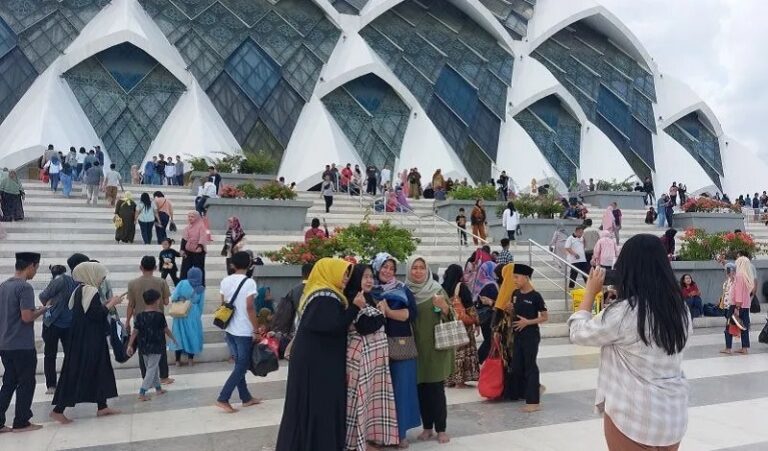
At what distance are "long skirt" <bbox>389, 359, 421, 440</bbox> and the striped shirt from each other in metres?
1.86

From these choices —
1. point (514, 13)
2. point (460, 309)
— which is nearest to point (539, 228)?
point (460, 309)

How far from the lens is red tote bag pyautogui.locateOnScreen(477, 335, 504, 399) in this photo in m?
5.22

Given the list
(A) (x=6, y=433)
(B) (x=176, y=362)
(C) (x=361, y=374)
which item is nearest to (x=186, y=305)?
(B) (x=176, y=362)

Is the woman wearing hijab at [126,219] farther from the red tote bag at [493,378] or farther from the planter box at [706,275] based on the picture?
the planter box at [706,275]

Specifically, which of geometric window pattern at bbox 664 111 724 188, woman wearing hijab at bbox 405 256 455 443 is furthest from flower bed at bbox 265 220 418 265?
geometric window pattern at bbox 664 111 724 188

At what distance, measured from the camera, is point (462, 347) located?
225 inches

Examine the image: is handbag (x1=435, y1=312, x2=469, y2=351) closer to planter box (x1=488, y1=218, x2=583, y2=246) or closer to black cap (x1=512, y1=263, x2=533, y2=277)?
black cap (x1=512, y1=263, x2=533, y2=277)

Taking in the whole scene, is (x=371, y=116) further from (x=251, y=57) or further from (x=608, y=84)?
(x=608, y=84)

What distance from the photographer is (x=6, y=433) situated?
4457 millimetres

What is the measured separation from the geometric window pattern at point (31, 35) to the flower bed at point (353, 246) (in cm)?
1812

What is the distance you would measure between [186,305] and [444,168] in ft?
67.0

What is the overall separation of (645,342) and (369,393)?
6.04 feet

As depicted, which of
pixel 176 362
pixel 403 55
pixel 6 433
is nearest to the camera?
pixel 6 433

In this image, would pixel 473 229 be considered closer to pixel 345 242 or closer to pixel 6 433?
pixel 345 242
